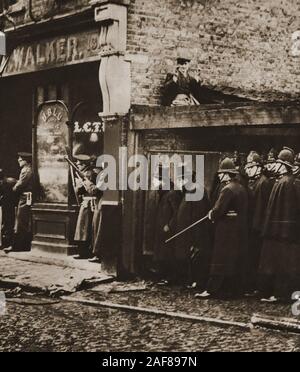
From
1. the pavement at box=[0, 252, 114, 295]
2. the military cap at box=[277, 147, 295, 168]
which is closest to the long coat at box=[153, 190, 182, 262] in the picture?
the pavement at box=[0, 252, 114, 295]

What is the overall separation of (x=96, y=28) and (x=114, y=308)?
5096mm

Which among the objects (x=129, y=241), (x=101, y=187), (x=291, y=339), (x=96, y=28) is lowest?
(x=291, y=339)

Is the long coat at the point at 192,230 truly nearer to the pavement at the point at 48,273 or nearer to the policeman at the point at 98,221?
the pavement at the point at 48,273

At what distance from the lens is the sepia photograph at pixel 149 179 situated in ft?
30.0

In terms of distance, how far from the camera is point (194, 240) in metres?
11.3

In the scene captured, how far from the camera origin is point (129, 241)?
479 inches

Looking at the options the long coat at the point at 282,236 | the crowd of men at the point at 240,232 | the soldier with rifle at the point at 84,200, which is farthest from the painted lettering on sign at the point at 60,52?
the long coat at the point at 282,236

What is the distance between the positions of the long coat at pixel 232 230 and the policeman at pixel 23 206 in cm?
547

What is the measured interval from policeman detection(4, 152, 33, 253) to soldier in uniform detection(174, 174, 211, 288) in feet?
14.7

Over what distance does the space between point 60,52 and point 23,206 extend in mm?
3145

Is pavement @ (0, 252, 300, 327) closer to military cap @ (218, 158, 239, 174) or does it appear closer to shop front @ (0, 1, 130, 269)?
shop front @ (0, 1, 130, 269)

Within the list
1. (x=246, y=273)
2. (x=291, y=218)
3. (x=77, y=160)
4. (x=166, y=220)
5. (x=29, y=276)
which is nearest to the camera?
(x=291, y=218)
